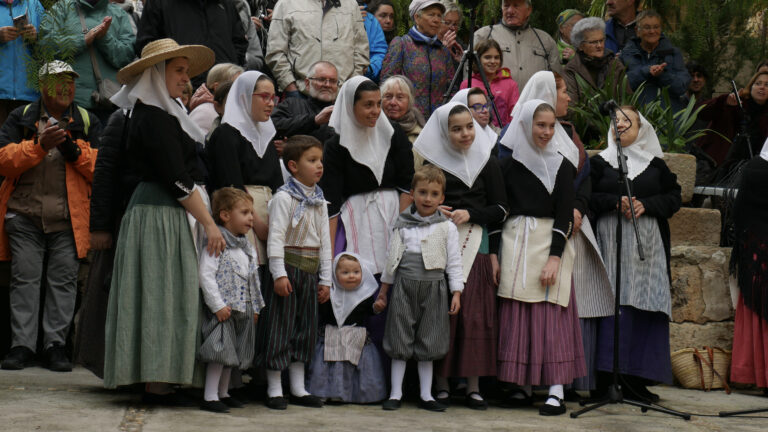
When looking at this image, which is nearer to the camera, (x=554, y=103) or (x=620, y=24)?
(x=554, y=103)

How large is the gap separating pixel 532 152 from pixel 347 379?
1.81 meters

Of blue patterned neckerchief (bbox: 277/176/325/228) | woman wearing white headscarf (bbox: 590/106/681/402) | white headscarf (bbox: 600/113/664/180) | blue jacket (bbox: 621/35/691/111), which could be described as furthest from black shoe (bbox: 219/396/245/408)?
blue jacket (bbox: 621/35/691/111)

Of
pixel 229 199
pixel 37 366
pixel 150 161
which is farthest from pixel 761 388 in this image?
pixel 37 366

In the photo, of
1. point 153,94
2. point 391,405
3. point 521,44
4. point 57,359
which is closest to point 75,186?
point 57,359

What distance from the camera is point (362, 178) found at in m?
6.25

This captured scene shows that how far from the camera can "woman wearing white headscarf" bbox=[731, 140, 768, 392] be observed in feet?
23.1

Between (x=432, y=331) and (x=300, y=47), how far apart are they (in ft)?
10.6

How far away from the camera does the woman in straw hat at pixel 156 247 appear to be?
532 cm

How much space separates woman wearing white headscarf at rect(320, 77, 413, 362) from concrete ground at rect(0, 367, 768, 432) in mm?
828

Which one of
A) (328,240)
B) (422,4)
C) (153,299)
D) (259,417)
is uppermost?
(422,4)

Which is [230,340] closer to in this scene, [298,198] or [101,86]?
[298,198]

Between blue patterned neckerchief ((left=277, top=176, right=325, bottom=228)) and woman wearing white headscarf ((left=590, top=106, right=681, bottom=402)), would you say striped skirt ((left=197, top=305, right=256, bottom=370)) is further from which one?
woman wearing white headscarf ((left=590, top=106, right=681, bottom=402))

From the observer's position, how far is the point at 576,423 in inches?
222

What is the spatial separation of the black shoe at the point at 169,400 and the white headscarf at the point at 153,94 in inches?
57.6
